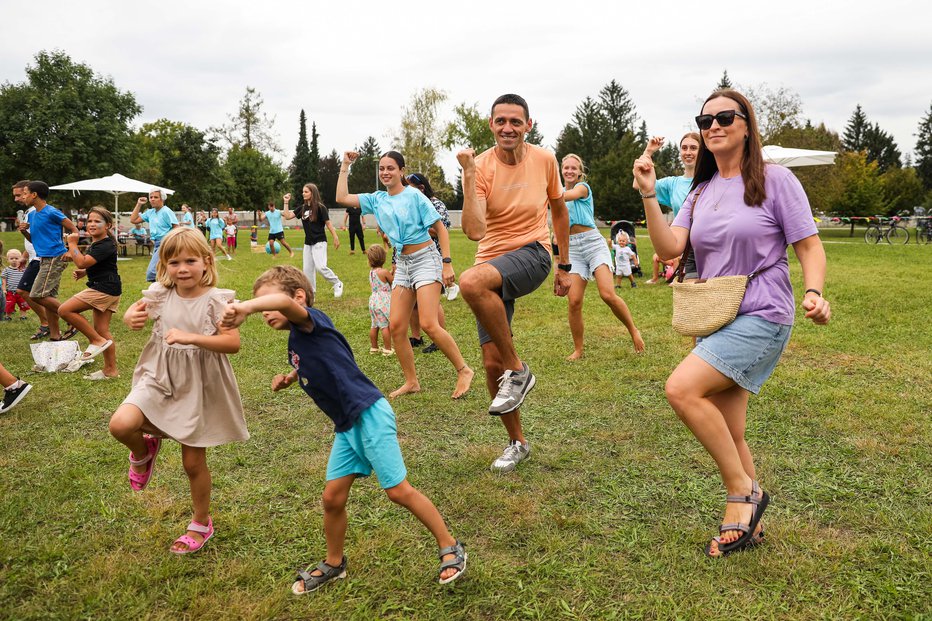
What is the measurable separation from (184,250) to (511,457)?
7.83 feet

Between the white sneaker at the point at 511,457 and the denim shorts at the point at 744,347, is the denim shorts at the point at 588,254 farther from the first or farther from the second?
the denim shorts at the point at 744,347

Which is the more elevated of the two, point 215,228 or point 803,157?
point 803,157

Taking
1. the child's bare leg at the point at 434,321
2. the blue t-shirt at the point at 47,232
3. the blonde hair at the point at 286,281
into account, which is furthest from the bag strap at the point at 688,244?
the blue t-shirt at the point at 47,232

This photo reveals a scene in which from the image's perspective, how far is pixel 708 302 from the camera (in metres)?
3.16

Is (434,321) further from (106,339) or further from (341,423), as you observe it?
(106,339)

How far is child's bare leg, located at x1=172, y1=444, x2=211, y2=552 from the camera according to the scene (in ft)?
11.0

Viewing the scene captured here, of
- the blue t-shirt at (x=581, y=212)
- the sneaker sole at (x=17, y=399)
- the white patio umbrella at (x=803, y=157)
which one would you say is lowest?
the sneaker sole at (x=17, y=399)

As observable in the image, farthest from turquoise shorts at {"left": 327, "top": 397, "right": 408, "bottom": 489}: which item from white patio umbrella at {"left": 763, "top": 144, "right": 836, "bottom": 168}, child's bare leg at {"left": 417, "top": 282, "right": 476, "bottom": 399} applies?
white patio umbrella at {"left": 763, "top": 144, "right": 836, "bottom": 168}

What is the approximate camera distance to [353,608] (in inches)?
113

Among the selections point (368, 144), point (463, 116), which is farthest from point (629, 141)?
point (368, 144)

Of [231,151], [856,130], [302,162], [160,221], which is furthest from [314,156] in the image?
[160,221]

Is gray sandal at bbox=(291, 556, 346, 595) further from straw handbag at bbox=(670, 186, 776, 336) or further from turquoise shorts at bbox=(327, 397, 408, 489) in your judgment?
straw handbag at bbox=(670, 186, 776, 336)

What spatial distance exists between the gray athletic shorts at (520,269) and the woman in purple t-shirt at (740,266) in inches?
44.4

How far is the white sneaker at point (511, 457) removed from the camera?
4.32 meters
